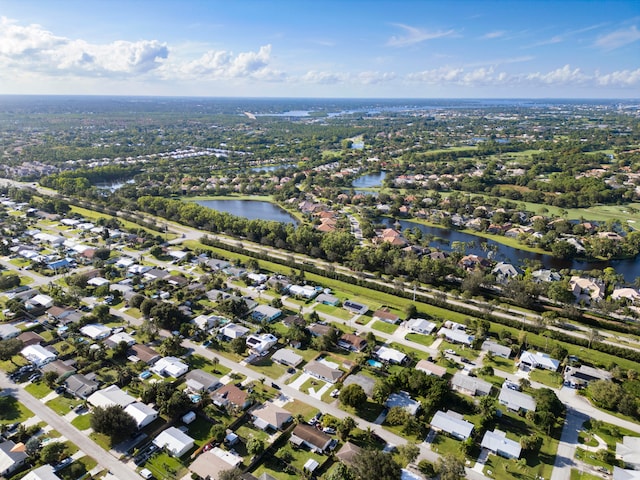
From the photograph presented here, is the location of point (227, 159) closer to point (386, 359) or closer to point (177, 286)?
point (177, 286)

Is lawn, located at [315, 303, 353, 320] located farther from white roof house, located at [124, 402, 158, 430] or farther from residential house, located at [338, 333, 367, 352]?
white roof house, located at [124, 402, 158, 430]

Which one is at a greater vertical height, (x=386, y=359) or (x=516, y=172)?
(x=516, y=172)

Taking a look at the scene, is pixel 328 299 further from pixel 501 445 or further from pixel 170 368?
pixel 501 445

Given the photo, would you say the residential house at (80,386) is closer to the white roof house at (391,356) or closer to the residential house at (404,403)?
the residential house at (404,403)

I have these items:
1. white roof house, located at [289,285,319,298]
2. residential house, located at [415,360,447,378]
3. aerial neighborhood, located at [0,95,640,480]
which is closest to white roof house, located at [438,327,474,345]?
aerial neighborhood, located at [0,95,640,480]

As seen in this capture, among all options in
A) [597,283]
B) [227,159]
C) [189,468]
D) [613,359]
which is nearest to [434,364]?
[613,359]

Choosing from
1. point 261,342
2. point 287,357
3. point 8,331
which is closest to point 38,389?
point 8,331
